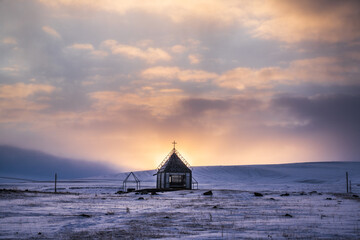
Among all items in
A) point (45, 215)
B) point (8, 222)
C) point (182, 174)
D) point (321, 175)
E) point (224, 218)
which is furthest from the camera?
point (321, 175)

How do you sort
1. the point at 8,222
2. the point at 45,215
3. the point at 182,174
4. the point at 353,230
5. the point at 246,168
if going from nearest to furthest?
the point at 353,230 < the point at 8,222 < the point at 45,215 < the point at 182,174 < the point at 246,168

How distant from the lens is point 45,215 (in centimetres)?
2219

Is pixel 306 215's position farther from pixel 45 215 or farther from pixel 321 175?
pixel 321 175

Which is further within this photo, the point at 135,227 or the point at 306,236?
the point at 135,227

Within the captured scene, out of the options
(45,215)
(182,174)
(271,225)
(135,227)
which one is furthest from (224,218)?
(182,174)

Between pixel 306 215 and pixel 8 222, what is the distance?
51.9 ft

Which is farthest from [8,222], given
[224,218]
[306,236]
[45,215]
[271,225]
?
[306,236]

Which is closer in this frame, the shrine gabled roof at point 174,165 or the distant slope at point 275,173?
the shrine gabled roof at point 174,165

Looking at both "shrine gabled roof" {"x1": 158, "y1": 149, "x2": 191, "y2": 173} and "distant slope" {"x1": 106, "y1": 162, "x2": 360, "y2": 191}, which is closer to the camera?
"shrine gabled roof" {"x1": 158, "y1": 149, "x2": 191, "y2": 173}

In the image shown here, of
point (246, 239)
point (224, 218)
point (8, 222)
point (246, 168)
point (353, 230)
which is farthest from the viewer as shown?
point (246, 168)

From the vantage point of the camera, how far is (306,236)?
14.3m

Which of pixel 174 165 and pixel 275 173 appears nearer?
pixel 174 165

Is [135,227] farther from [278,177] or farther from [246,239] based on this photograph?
[278,177]

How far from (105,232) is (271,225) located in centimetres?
738
